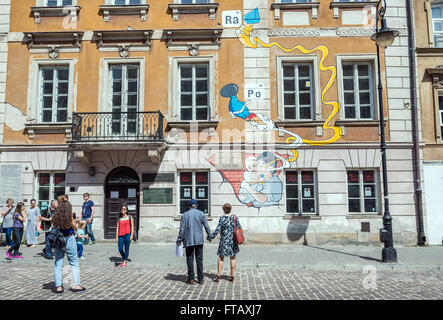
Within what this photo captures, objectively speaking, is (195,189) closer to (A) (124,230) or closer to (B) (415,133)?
(A) (124,230)

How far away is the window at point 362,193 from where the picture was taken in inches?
507

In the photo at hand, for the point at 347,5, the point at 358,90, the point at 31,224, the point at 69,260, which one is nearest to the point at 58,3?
the point at 31,224

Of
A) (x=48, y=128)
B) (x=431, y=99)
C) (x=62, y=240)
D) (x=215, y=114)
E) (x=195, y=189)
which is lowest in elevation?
(x=62, y=240)

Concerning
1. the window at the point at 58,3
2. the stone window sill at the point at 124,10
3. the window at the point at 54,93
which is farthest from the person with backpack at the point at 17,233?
the window at the point at 58,3

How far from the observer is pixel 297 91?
1340cm

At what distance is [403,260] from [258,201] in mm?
A: 4911

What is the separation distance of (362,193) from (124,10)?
11.3 metres

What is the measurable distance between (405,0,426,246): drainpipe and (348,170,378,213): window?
142cm

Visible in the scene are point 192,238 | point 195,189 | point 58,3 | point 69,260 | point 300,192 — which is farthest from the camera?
point 58,3

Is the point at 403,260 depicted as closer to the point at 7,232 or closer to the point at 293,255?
the point at 293,255

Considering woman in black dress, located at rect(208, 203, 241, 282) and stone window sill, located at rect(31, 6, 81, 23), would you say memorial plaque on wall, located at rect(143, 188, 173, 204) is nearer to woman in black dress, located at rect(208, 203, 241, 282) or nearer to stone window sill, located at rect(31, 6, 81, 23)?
woman in black dress, located at rect(208, 203, 241, 282)

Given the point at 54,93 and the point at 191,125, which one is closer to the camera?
the point at 191,125

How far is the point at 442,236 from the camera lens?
12742 mm

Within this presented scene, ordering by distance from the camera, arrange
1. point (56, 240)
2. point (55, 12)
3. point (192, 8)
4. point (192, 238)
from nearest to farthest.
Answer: point (56, 240) → point (192, 238) → point (192, 8) → point (55, 12)
